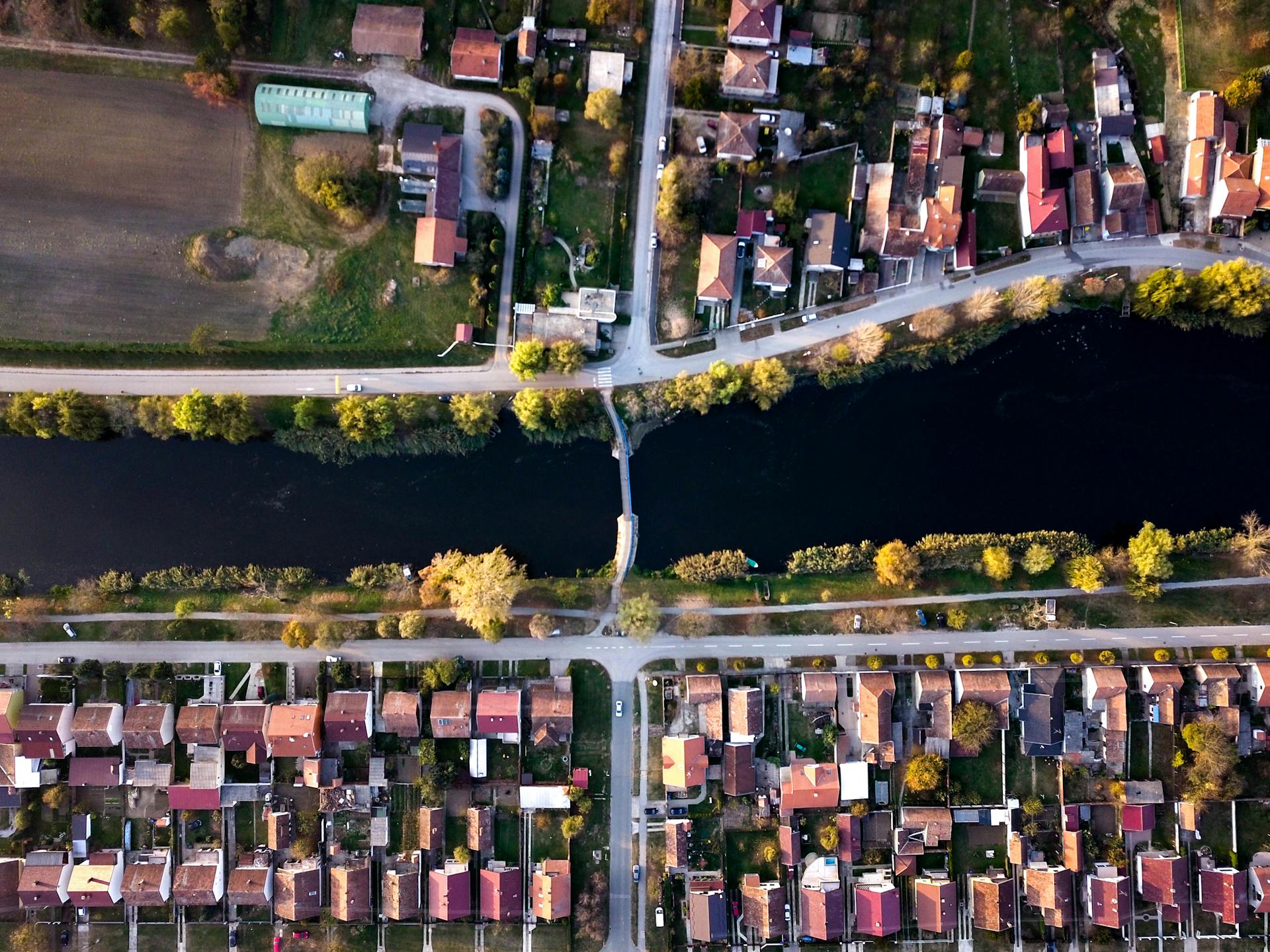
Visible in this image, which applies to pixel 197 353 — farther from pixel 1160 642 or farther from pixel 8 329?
pixel 1160 642

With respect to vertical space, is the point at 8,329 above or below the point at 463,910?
above

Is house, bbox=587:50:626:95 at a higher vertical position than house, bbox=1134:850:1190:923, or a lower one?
higher

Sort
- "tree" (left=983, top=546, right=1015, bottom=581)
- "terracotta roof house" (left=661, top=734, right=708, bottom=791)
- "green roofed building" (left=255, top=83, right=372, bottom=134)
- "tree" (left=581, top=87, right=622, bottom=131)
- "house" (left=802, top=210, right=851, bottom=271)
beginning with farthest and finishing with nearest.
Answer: "terracotta roof house" (left=661, top=734, right=708, bottom=791) → "tree" (left=983, top=546, right=1015, bottom=581) → "house" (left=802, top=210, right=851, bottom=271) → "green roofed building" (left=255, top=83, right=372, bottom=134) → "tree" (left=581, top=87, right=622, bottom=131)

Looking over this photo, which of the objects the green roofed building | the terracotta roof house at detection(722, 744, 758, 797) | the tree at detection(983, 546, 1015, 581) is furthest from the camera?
the terracotta roof house at detection(722, 744, 758, 797)

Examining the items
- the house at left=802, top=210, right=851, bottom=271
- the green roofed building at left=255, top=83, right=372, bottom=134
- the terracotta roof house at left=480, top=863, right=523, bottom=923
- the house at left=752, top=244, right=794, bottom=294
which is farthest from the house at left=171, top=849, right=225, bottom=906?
the house at left=802, top=210, right=851, bottom=271

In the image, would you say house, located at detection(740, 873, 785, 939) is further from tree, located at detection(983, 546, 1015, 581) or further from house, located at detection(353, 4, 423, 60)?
house, located at detection(353, 4, 423, 60)

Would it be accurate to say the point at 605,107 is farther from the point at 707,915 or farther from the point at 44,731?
the point at 44,731

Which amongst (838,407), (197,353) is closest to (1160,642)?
(838,407)
